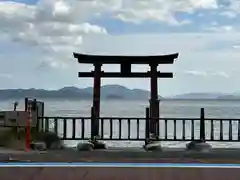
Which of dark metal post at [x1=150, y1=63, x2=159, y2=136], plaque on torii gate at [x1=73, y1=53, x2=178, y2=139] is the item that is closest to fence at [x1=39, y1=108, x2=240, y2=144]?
dark metal post at [x1=150, y1=63, x2=159, y2=136]

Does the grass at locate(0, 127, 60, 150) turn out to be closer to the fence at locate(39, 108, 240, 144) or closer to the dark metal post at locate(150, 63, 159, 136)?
the fence at locate(39, 108, 240, 144)

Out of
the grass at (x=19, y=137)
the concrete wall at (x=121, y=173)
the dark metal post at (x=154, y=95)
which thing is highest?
the dark metal post at (x=154, y=95)

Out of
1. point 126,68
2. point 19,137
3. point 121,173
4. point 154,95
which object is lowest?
point 19,137

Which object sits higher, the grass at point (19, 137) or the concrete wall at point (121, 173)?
the concrete wall at point (121, 173)

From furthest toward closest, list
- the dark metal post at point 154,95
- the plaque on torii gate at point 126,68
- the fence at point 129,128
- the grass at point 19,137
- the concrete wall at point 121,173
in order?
the plaque on torii gate at point 126,68
the dark metal post at point 154,95
the fence at point 129,128
the grass at point 19,137
the concrete wall at point 121,173

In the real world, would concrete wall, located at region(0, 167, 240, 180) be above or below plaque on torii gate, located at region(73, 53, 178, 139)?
below

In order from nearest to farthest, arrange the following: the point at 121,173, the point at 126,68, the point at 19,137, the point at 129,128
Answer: the point at 121,173, the point at 129,128, the point at 19,137, the point at 126,68

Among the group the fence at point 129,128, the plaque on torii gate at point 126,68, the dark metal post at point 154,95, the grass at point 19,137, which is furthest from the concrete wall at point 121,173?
the plaque on torii gate at point 126,68

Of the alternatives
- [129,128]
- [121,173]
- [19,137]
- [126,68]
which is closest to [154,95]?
[126,68]

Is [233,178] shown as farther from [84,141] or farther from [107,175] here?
[84,141]

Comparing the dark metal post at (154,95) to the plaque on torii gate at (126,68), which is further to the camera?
the plaque on torii gate at (126,68)

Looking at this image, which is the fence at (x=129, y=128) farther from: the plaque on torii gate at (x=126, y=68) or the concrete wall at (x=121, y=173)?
the concrete wall at (x=121, y=173)

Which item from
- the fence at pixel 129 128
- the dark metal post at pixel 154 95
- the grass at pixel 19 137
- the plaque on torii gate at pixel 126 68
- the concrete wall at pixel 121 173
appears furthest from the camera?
the plaque on torii gate at pixel 126 68

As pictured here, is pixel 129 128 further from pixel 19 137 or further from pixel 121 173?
pixel 121 173
